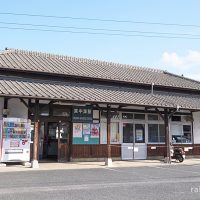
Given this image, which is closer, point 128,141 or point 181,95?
point 128,141

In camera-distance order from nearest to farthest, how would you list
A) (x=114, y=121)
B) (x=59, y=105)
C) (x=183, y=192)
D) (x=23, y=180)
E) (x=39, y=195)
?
(x=39, y=195), (x=183, y=192), (x=23, y=180), (x=59, y=105), (x=114, y=121)

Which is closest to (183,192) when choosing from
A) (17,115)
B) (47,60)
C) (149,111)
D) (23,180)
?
(23,180)

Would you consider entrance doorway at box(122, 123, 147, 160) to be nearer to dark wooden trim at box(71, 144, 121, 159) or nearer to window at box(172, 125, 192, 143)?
dark wooden trim at box(71, 144, 121, 159)

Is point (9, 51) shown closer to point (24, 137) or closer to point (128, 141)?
point (24, 137)

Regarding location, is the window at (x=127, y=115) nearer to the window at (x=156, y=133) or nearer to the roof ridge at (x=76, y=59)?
the window at (x=156, y=133)

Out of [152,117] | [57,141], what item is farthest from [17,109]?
[152,117]

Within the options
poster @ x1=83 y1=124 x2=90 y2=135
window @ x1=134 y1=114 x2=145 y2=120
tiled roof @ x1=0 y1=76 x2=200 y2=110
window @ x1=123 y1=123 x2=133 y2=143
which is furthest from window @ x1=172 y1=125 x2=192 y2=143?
poster @ x1=83 y1=124 x2=90 y2=135

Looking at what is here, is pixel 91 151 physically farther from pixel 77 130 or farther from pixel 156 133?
pixel 156 133

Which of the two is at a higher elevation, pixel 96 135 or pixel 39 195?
pixel 96 135

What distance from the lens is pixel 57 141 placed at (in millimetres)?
18562

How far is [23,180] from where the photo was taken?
11156 mm

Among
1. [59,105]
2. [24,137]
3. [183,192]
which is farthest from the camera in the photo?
[59,105]

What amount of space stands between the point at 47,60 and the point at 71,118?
15.0 feet

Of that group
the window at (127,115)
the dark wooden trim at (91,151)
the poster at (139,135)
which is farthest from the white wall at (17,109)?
the poster at (139,135)
